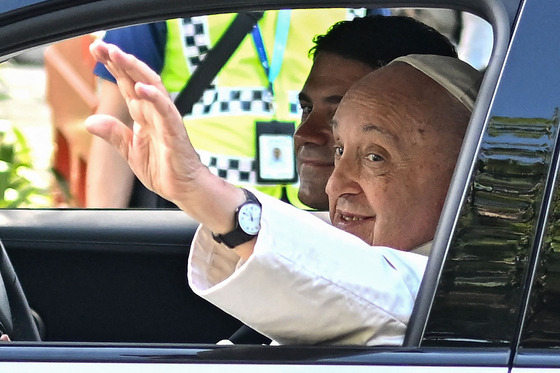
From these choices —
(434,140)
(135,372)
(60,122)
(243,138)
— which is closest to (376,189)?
(434,140)

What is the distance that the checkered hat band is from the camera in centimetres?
352

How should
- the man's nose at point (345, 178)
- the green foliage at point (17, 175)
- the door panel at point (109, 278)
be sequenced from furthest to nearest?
the green foliage at point (17, 175) → the door panel at point (109, 278) → the man's nose at point (345, 178)

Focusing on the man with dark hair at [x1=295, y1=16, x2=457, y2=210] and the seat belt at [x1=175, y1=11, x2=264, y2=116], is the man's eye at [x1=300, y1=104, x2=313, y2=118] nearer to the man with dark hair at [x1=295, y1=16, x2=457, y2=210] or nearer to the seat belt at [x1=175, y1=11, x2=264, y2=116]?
the man with dark hair at [x1=295, y1=16, x2=457, y2=210]

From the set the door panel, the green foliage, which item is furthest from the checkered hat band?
the green foliage

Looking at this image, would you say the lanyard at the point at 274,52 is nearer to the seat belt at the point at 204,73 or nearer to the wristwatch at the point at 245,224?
the seat belt at the point at 204,73

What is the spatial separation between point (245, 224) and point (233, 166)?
6.15 feet

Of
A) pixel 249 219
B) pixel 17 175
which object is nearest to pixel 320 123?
pixel 249 219

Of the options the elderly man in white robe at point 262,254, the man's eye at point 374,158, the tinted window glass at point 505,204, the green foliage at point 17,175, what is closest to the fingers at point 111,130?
the elderly man in white robe at point 262,254

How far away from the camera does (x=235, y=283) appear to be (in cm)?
168

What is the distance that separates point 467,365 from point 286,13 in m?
2.03

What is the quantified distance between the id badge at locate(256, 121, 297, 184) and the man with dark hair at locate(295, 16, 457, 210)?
0.60 metres

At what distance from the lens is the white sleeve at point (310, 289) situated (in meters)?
1.67

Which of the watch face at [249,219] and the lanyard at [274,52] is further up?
the lanyard at [274,52]

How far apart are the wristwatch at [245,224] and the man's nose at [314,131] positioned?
1071 mm
